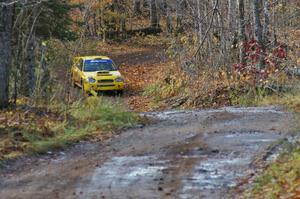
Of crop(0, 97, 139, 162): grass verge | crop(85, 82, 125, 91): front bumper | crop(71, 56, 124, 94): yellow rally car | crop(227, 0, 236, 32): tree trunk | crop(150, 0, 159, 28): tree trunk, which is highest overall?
crop(227, 0, 236, 32): tree trunk

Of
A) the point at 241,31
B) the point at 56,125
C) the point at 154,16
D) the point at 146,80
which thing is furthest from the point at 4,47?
the point at 154,16

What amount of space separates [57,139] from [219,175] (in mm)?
4065

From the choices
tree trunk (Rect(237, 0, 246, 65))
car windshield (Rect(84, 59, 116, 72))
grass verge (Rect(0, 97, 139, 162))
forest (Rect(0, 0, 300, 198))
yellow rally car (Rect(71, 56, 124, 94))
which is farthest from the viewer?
car windshield (Rect(84, 59, 116, 72))

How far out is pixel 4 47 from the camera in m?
13.4

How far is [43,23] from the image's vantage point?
22156mm

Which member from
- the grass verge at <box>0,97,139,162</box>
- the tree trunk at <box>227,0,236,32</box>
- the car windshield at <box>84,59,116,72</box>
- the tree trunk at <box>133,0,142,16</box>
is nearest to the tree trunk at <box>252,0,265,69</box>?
the tree trunk at <box>227,0,236,32</box>

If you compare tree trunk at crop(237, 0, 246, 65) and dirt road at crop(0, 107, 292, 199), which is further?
tree trunk at crop(237, 0, 246, 65)

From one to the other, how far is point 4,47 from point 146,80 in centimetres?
2007

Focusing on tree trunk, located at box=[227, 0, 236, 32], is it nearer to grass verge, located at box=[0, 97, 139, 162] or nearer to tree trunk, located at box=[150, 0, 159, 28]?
grass verge, located at box=[0, 97, 139, 162]

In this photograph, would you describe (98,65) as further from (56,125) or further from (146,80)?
(56,125)

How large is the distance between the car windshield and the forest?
0.79 metres

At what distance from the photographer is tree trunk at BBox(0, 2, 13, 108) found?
13.2m

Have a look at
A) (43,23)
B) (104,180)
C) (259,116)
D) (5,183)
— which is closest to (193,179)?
(104,180)

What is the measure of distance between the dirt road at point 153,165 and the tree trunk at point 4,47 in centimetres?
289
